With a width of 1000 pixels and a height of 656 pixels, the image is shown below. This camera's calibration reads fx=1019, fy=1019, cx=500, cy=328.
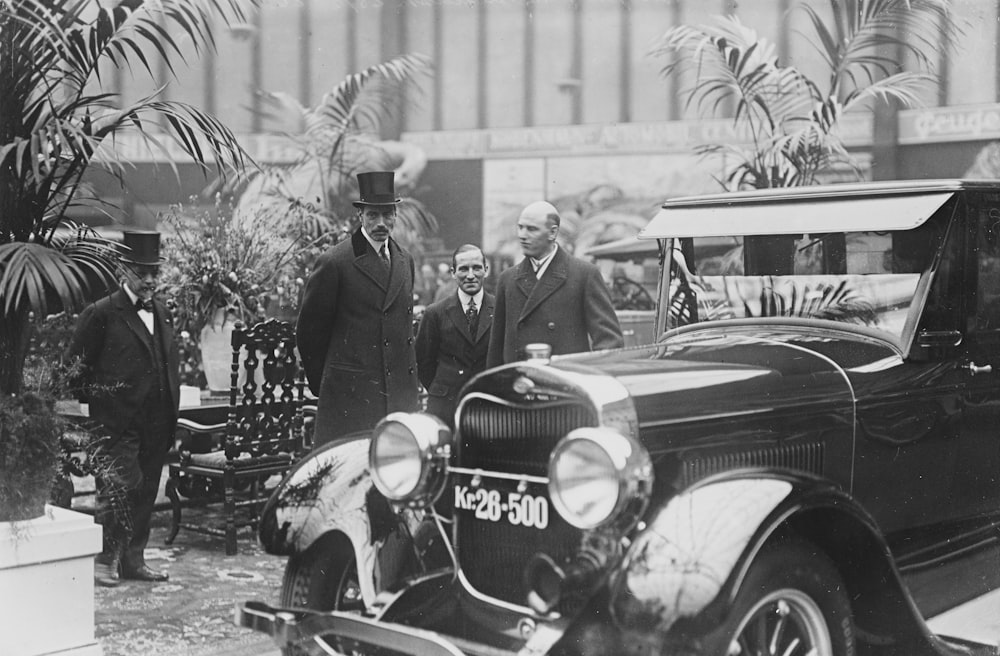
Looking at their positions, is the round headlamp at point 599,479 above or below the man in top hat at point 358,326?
below

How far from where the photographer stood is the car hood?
10.1ft

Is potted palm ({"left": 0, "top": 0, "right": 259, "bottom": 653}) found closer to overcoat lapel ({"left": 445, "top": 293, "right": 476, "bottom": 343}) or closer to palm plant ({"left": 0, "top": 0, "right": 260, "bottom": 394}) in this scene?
palm plant ({"left": 0, "top": 0, "right": 260, "bottom": 394})

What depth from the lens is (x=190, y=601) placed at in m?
4.94

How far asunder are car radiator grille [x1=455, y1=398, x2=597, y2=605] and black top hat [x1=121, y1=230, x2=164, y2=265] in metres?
2.80

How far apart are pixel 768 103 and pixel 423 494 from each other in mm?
7567

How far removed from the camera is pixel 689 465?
9.87ft

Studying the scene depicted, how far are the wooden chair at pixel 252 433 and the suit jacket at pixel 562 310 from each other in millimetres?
1630

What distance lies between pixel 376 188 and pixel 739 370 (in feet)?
7.71

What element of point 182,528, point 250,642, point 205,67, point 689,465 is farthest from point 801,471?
point 205,67

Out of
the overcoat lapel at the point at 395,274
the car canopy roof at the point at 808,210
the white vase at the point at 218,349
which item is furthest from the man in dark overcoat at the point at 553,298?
the white vase at the point at 218,349

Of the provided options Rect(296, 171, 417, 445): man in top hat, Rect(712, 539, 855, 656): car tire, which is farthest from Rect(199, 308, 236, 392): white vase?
Rect(712, 539, 855, 656): car tire

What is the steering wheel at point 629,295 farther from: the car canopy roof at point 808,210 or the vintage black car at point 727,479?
the vintage black car at point 727,479

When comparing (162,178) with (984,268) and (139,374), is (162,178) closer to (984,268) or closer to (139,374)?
(139,374)

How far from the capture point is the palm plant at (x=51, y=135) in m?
3.68
